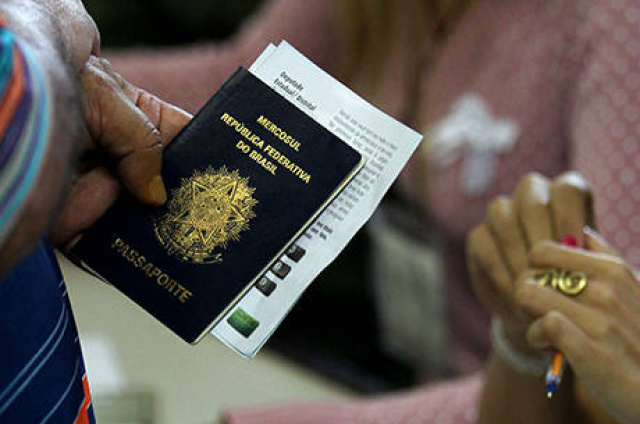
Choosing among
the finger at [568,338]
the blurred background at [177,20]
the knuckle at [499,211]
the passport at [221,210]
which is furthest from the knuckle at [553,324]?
the blurred background at [177,20]

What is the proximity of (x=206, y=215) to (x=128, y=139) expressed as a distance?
0.06 meters

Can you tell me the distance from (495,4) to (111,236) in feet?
2.58

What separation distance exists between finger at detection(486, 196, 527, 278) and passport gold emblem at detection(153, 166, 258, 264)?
1.12ft

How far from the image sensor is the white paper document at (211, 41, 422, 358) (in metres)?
0.45

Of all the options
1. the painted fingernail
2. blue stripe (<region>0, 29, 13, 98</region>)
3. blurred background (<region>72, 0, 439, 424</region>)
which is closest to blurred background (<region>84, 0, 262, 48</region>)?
blurred background (<region>72, 0, 439, 424</region>)

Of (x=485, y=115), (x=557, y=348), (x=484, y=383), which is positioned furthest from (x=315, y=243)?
(x=485, y=115)

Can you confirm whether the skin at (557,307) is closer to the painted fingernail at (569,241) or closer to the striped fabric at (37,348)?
the painted fingernail at (569,241)

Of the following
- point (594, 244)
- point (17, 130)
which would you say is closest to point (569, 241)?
point (594, 244)

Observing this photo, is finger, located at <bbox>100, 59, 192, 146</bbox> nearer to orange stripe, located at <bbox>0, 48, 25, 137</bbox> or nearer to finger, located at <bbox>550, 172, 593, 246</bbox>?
orange stripe, located at <bbox>0, 48, 25, 137</bbox>

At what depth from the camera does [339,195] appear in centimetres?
45

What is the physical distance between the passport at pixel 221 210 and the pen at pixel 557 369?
280 mm

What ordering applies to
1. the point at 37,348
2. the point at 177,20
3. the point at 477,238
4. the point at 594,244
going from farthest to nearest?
the point at 177,20
the point at 477,238
the point at 594,244
the point at 37,348

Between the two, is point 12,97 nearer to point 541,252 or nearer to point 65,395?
point 65,395

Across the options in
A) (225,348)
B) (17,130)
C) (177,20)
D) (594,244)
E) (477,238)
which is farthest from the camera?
(177,20)
